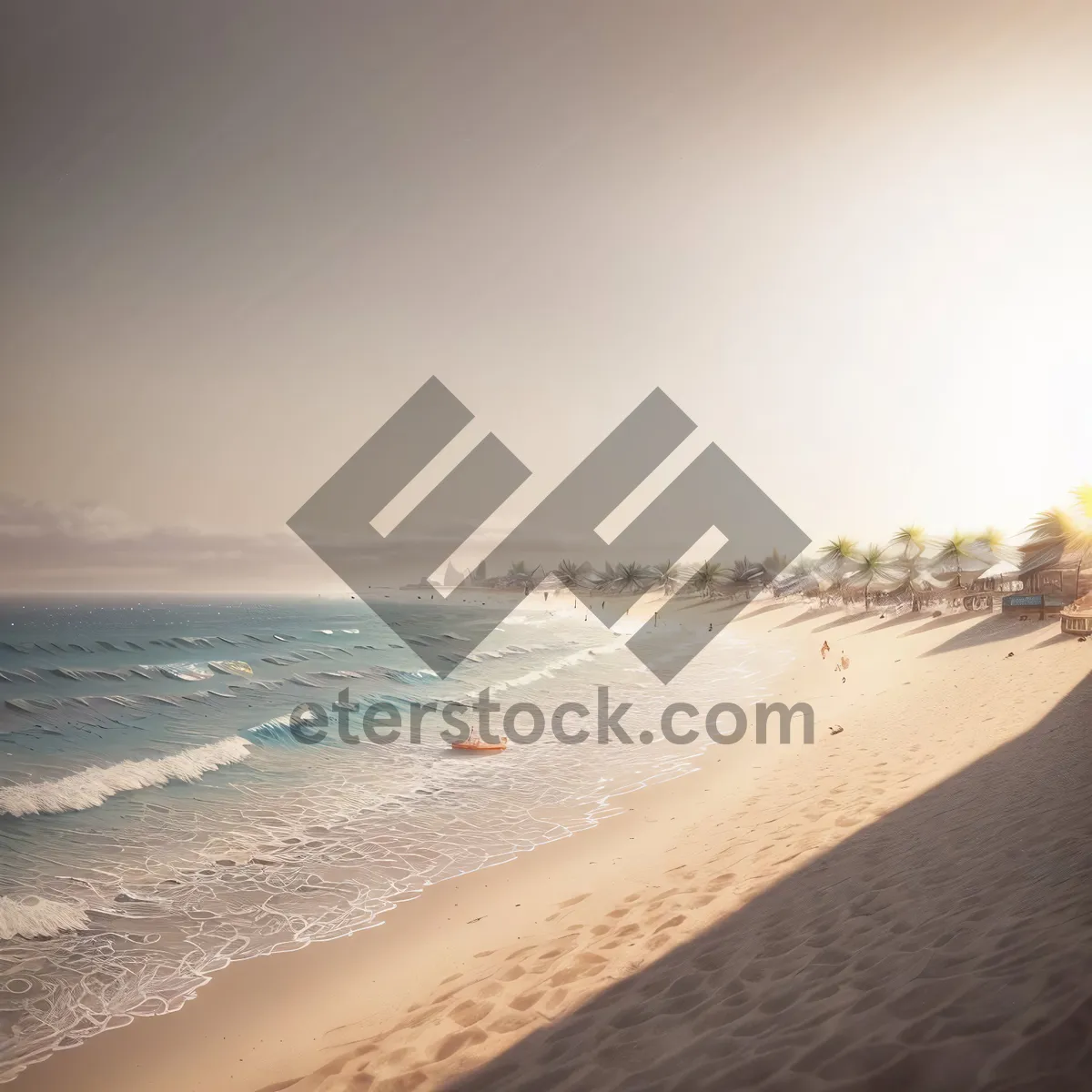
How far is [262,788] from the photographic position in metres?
12.0

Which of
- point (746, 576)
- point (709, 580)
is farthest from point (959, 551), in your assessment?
point (709, 580)

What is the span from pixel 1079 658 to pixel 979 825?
1307 centimetres

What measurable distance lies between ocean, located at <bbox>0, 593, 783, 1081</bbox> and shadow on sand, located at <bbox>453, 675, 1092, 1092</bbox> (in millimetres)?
3989

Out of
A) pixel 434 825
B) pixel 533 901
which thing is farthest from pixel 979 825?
pixel 434 825

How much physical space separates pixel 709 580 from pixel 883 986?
277 feet

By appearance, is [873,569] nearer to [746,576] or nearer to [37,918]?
[746,576]

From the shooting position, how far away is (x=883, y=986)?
3254 mm

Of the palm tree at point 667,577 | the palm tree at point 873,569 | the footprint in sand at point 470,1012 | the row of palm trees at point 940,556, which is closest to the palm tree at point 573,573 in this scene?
the palm tree at point 667,577

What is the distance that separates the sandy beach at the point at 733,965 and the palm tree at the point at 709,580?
76.8m

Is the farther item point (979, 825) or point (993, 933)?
point (979, 825)

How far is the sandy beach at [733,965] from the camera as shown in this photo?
286 centimetres

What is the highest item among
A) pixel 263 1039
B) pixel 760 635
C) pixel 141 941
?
pixel 141 941

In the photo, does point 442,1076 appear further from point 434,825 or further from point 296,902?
point 434,825

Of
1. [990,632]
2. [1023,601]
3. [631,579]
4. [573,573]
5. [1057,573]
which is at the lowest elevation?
[990,632]
